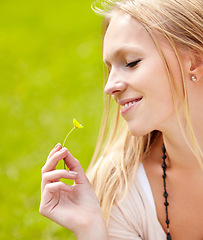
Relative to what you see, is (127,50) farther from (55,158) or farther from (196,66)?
(55,158)

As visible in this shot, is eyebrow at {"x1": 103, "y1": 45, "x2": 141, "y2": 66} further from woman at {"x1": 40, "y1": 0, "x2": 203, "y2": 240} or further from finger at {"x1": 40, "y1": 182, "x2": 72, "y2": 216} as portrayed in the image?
finger at {"x1": 40, "y1": 182, "x2": 72, "y2": 216}

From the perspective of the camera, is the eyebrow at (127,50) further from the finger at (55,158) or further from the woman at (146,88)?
the finger at (55,158)

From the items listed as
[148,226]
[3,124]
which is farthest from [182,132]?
[3,124]

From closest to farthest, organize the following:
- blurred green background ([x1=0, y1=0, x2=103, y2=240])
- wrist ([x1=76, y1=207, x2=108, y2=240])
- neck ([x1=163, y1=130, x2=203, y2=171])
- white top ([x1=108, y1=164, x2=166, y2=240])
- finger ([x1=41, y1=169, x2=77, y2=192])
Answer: finger ([x1=41, y1=169, x2=77, y2=192]) < wrist ([x1=76, y1=207, x2=108, y2=240]) < neck ([x1=163, y1=130, x2=203, y2=171]) < white top ([x1=108, y1=164, x2=166, y2=240]) < blurred green background ([x1=0, y1=0, x2=103, y2=240])

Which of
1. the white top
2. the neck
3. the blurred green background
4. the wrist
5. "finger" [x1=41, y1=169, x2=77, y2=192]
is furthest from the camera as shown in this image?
the blurred green background

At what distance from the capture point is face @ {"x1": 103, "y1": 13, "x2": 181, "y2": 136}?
250 cm

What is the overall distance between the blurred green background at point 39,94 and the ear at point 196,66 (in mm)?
1879

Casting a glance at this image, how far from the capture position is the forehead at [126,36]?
2512 millimetres

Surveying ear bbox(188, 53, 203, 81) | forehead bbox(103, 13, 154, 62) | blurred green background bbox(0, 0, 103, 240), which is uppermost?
blurred green background bbox(0, 0, 103, 240)

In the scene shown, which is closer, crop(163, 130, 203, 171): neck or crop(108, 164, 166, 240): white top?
crop(163, 130, 203, 171): neck

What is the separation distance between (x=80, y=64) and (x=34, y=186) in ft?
10.7

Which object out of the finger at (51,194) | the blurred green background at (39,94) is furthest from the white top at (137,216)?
the blurred green background at (39,94)

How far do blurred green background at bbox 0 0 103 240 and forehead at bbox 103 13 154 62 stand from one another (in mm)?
1865

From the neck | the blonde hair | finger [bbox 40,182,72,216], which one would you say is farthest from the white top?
finger [bbox 40,182,72,216]
